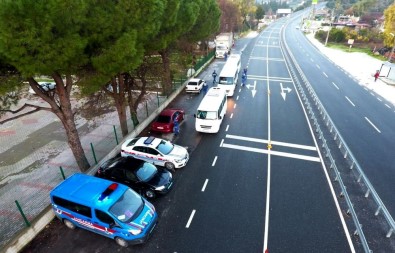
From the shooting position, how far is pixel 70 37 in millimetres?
9211

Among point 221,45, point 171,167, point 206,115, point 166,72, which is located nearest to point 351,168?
point 206,115

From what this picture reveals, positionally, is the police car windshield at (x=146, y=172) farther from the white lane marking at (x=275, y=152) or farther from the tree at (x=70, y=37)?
the white lane marking at (x=275, y=152)

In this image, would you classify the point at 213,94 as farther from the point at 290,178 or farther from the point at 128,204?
the point at 128,204

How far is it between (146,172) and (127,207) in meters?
2.73

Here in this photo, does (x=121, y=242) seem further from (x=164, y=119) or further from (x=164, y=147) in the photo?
(x=164, y=119)

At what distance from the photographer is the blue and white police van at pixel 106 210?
9.48 meters

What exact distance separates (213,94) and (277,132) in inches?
228

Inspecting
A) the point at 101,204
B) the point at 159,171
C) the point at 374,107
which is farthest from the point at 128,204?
the point at 374,107

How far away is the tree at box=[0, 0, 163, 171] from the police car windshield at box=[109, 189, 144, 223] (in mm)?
5316

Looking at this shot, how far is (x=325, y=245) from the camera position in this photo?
384 inches

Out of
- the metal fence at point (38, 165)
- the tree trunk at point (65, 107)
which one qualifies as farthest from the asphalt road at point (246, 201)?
the tree trunk at point (65, 107)

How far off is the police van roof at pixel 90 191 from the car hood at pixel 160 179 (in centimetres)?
174

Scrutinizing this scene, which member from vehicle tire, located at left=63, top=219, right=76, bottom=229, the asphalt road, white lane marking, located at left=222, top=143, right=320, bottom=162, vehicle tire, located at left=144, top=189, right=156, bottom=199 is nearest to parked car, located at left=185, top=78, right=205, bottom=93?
the asphalt road

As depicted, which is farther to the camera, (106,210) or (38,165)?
(38,165)
